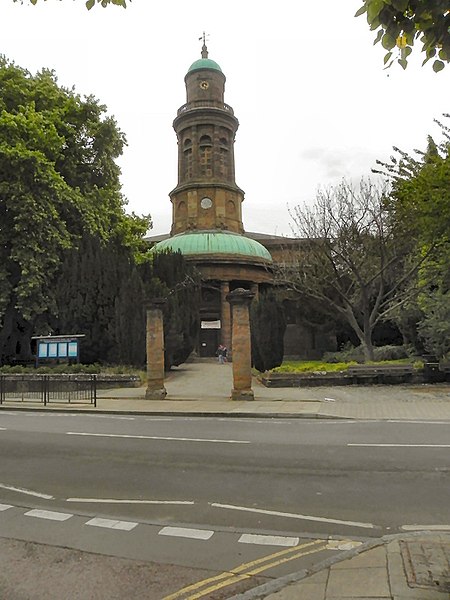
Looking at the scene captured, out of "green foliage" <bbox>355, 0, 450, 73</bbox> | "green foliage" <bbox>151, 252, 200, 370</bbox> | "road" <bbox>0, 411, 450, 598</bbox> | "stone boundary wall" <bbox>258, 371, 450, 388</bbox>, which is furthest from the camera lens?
"green foliage" <bbox>151, 252, 200, 370</bbox>

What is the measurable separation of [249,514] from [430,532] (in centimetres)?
192

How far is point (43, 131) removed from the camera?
25.2 m

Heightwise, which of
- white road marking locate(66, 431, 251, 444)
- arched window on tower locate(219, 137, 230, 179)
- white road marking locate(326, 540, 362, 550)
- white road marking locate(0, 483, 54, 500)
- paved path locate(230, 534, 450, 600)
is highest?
arched window on tower locate(219, 137, 230, 179)

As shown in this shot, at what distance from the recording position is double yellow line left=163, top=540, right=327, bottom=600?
3.93 meters

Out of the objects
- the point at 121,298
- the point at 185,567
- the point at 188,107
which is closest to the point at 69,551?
the point at 185,567

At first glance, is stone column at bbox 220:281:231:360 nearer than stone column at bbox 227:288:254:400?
No

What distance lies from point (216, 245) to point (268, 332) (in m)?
16.6

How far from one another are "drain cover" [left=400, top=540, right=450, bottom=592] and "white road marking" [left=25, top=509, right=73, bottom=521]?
363 cm

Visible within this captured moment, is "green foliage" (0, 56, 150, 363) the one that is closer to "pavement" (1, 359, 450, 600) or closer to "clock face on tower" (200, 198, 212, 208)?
"pavement" (1, 359, 450, 600)

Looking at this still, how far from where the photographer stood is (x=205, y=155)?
4847cm

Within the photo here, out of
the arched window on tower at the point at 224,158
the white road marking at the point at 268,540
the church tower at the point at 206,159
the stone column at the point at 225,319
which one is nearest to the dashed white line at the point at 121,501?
the white road marking at the point at 268,540

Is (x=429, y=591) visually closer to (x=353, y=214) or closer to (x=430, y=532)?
(x=430, y=532)

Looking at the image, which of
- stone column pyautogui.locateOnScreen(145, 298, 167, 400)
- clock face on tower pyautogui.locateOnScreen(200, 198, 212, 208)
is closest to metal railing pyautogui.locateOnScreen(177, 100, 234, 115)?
clock face on tower pyautogui.locateOnScreen(200, 198, 212, 208)

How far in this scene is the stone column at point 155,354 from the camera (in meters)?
19.3
